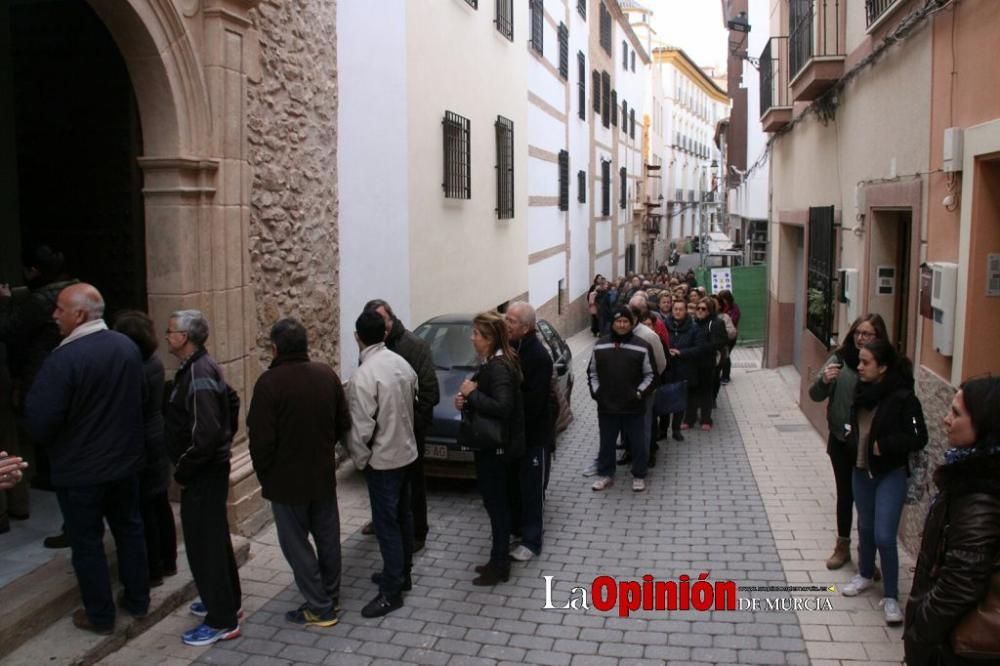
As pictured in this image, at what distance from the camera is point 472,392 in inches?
224

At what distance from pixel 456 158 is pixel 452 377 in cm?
498

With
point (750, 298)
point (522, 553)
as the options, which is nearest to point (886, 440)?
point (522, 553)

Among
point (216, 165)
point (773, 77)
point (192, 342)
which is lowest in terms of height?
point (192, 342)

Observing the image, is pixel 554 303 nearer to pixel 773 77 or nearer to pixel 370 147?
pixel 773 77

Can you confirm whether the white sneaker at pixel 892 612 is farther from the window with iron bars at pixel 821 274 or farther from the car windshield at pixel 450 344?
the window with iron bars at pixel 821 274

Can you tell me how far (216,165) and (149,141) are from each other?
461 millimetres

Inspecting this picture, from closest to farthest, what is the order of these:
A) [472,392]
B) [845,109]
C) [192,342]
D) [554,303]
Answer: [192,342] < [472,392] < [845,109] < [554,303]

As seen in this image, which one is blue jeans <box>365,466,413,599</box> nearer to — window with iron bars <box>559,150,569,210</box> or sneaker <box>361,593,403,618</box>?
sneaker <box>361,593,403,618</box>

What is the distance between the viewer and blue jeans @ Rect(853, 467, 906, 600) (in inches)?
203

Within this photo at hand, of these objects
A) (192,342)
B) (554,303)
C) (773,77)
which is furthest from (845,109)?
(554,303)

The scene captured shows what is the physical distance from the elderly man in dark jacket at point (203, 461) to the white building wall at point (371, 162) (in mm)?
3950

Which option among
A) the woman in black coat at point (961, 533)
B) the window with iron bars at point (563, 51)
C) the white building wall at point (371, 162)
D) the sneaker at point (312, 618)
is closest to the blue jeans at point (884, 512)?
the woman in black coat at point (961, 533)

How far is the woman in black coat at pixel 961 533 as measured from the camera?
305cm

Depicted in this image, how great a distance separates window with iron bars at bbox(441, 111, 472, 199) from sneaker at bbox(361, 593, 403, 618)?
7652 millimetres
